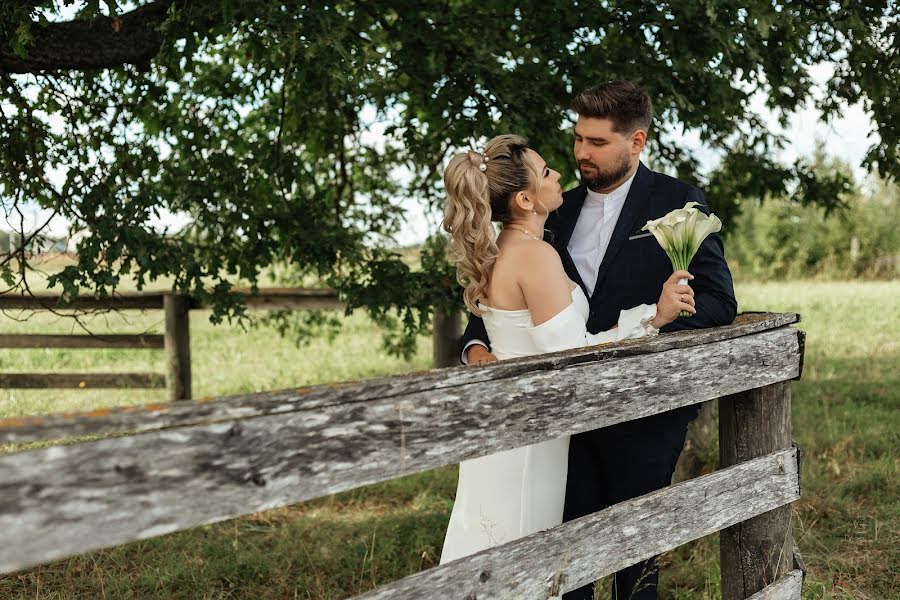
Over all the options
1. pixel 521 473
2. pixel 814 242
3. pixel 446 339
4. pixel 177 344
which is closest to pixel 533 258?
pixel 521 473

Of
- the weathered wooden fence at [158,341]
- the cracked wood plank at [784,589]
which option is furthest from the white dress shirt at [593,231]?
the weathered wooden fence at [158,341]

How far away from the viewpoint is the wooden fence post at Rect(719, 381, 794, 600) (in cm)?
345

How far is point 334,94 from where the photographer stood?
614 centimetres

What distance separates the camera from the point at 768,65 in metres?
5.85

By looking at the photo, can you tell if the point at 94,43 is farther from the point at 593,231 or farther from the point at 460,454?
the point at 460,454

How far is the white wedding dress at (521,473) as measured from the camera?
3.28 m

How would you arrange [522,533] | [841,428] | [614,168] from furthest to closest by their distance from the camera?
[841,428]
[614,168]
[522,533]

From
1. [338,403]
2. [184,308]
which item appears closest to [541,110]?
[338,403]

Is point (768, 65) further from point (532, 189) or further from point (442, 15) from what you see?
point (532, 189)

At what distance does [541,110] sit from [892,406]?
5862 millimetres

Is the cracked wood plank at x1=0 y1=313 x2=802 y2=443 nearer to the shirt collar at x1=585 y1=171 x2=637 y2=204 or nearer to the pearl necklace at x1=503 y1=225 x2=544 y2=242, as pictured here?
the pearl necklace at x1=503 y1=225 x2=544 y2=242

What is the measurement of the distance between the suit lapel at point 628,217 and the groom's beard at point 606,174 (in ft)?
0.22

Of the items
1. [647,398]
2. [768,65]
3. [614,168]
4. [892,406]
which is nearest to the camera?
[647,398]

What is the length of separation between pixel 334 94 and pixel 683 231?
3620mm
